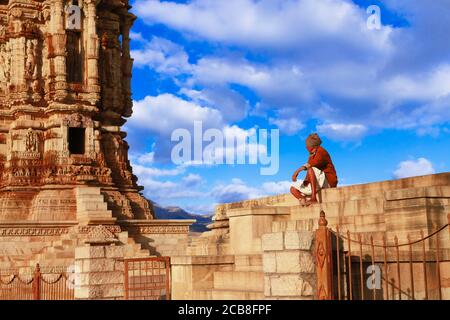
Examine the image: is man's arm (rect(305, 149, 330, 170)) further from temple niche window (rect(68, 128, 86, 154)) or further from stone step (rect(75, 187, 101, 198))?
temple niche window (rect(68, 128, 86, 154))

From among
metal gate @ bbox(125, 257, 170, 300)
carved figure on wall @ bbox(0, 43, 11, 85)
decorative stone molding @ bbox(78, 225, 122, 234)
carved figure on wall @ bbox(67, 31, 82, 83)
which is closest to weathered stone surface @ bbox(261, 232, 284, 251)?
metal gate @ bbox(125, 257, 170, 300)

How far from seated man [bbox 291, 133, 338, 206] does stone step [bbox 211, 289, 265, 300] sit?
130 inches

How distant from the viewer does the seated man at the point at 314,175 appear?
16.0m

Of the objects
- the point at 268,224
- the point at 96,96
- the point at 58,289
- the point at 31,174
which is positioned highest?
the point at 96,96

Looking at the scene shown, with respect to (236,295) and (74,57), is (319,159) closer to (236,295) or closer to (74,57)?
(236,295)

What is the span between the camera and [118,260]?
1655 centimetres

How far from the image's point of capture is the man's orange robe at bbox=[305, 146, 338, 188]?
53.0ft

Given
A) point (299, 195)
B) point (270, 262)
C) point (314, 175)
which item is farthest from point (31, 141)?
point (270, 262)

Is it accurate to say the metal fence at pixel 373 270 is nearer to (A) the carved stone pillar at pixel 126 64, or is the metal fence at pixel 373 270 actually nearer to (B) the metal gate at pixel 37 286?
(B) the metal gate at pixel 37 286

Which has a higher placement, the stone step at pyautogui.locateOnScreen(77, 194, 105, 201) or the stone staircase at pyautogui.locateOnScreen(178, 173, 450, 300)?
the stone step at pyautogui.locateOnScreen(77, 194, 105, 201)

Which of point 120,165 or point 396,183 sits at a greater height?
point 120,165
